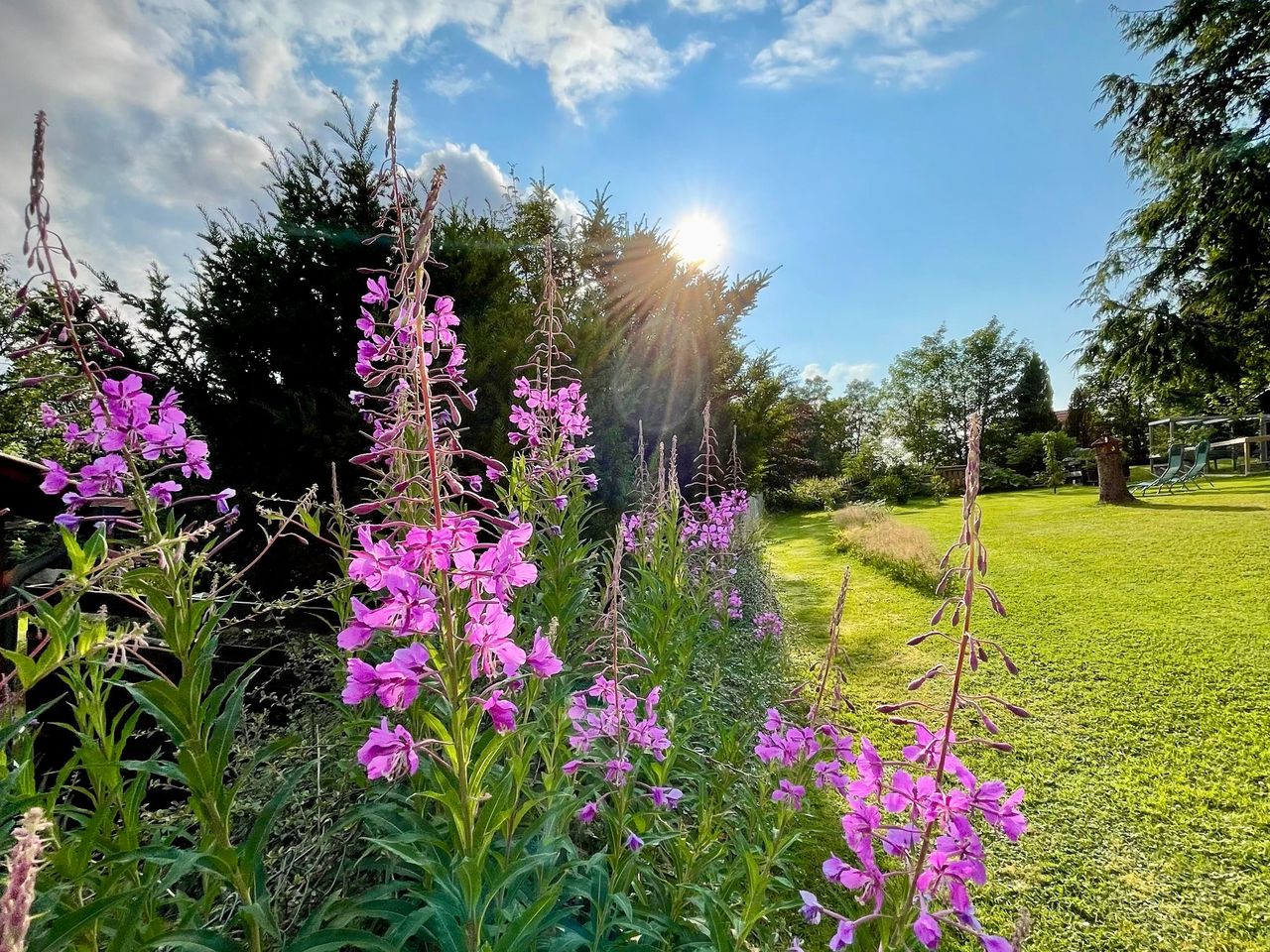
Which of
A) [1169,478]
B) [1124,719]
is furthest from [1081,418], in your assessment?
[1124,719]

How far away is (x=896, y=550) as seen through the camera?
9719 mm

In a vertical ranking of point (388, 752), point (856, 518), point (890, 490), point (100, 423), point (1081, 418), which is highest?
point (1081, 418)

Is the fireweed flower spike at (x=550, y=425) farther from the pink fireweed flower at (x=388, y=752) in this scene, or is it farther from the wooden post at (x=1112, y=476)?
the wooden post at (x=1112, y=476)

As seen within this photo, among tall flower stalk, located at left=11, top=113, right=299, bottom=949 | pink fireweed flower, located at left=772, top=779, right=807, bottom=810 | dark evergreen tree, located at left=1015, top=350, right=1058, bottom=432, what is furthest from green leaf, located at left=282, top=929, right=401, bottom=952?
dark evergreen tree, located at left=1015, top=350, right=1058, bottom=432

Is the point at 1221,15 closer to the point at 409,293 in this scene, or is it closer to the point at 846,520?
the point at 846,520

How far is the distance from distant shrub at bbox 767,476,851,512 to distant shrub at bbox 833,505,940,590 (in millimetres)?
9068

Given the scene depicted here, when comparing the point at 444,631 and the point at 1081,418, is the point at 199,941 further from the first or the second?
the point at 1081,418

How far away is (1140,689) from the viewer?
15.7ft

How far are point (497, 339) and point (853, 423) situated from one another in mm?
47760

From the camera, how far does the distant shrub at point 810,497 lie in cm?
2245

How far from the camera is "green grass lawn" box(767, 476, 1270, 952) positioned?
2748 mm

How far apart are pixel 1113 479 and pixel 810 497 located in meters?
10.3

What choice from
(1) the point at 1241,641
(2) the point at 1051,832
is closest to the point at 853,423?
(1) the point at 1241,641

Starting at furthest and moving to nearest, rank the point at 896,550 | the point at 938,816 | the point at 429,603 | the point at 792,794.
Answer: the point at 896,550 → the point at 792,794 → the point at 938,816 → the point at 429,603
